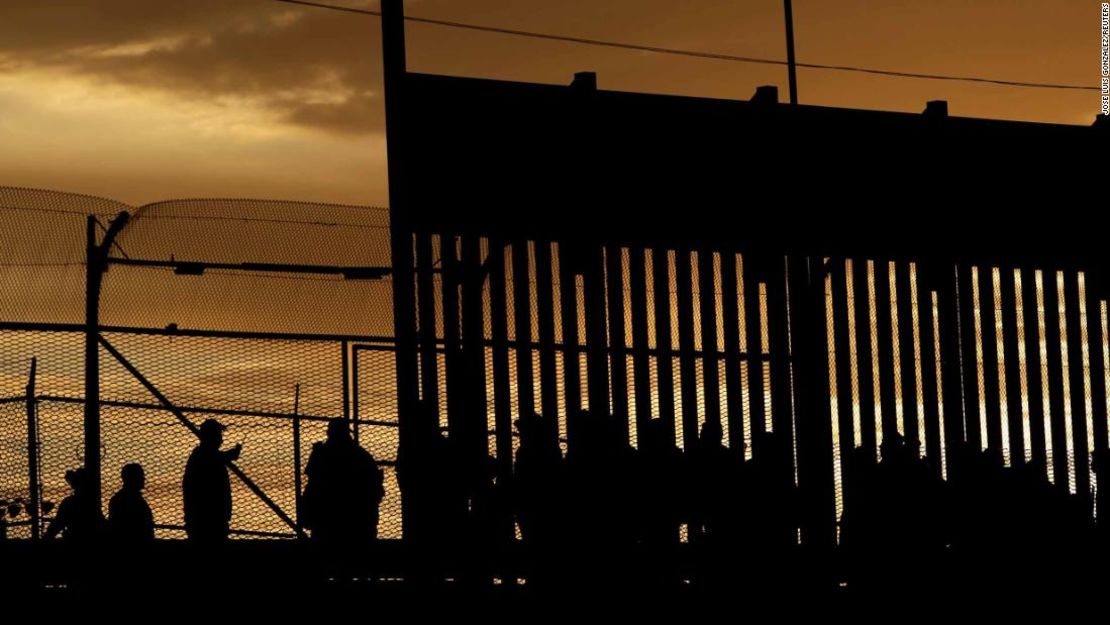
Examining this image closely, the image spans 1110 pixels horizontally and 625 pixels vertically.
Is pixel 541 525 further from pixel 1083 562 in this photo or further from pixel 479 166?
pixel 1083 562

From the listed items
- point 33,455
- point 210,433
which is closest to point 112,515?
point 210,433

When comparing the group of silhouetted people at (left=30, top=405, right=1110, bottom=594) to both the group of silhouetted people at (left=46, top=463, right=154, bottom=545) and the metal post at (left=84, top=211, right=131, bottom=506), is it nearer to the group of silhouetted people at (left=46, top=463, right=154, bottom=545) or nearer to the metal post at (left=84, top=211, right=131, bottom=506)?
the group of silhouetted people at (left=46, top=463, right=154, bottom=545)

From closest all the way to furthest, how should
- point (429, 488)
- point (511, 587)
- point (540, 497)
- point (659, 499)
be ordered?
1. point (540, 497)
2. point (511, 587)
3. point (429, 488)
4. point (659, 499)

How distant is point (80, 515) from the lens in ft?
31.5

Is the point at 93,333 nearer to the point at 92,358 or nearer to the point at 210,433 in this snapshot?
the point at 92,358

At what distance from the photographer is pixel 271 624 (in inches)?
342

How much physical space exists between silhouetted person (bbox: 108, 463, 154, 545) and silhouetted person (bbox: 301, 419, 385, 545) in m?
1.09

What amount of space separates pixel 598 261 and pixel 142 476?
12.1 feet

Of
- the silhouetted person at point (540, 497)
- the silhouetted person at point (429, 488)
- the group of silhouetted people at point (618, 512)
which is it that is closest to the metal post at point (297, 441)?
the group of silhouetted people at point (618, 512)

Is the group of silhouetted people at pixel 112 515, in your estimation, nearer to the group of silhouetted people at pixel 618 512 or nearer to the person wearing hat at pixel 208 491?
the group of silhouetted people at pixel 618 512

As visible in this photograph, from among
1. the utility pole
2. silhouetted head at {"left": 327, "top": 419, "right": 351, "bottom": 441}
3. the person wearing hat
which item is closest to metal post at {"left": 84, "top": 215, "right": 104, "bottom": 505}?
the person wearing hat

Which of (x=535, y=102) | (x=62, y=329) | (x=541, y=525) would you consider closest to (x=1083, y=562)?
(x=541, y=525)

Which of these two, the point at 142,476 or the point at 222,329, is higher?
the point at 222,329

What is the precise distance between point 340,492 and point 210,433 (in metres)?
0.88
